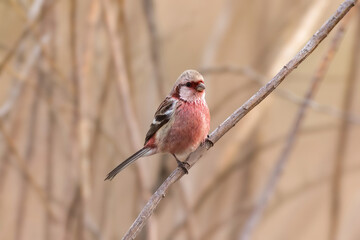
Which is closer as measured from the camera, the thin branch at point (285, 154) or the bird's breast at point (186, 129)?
the bird's breast at point (186, 129)

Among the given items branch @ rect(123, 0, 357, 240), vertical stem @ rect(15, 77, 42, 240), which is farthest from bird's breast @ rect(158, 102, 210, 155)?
vertical stem @ rect(15, 77, 42, 240)

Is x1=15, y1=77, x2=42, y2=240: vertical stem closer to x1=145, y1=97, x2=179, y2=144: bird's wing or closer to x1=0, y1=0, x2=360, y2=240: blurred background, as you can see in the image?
x1=0, y1=0, x2=360, y2=240: blurred background

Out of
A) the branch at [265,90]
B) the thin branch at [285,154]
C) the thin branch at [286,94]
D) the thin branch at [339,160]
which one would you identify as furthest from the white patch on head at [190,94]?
the thin branch at [339,160]

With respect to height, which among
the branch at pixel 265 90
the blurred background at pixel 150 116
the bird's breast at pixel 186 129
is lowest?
the branch at pixel 265 90

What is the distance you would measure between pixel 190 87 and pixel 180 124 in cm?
Answer: 13

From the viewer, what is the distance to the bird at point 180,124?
59.0 inches

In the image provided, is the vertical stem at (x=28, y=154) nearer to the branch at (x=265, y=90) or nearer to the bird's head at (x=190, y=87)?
the bird's head at (x=190, y=87)

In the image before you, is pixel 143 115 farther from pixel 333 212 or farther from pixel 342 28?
pixel 342 28

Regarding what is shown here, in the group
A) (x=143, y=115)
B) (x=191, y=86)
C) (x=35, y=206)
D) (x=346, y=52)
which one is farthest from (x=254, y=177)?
(x=191, y=86)

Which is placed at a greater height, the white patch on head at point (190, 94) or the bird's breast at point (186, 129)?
the white patch on head at point (190, 94)

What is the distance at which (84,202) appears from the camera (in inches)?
88.0

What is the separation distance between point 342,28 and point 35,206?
2.04 meters

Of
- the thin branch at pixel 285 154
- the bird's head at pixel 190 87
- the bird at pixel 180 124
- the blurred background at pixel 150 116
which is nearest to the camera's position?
the bird's head at pixel 190 87

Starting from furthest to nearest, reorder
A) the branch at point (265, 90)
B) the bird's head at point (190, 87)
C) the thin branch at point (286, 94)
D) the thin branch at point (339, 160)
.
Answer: the thin branch at point (339, 160)
the thin branch at point (286, 94)
the bird's head at point (190, 87)
the branch at point (265, 90)
